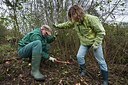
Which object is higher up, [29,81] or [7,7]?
[7,7]

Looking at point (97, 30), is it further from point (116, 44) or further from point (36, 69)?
point (116, 44)

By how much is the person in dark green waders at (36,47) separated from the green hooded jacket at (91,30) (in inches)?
22.2

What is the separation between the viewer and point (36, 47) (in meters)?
4.85

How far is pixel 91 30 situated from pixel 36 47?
39.2 inches

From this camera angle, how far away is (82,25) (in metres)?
5.02

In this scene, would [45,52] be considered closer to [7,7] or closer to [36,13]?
[36,13]

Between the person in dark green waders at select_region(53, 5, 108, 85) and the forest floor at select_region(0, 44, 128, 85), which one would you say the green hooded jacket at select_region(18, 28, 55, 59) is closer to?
→ the forest floor at select_region(0, 44, 128, 85)

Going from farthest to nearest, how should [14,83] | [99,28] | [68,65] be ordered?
[68,65], [14,83], [99,28]

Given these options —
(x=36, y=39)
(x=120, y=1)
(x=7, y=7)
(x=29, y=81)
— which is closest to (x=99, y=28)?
(x=36, y=39)

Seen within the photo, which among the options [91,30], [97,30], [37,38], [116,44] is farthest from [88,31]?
[116,44]

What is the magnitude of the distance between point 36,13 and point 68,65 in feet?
5.31

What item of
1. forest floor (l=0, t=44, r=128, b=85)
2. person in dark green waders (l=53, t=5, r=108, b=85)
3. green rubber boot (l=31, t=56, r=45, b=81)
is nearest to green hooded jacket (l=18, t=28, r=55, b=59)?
green rubber boot (l=31, t=56, r=45, b=81)

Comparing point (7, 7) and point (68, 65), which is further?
point (7, 7)

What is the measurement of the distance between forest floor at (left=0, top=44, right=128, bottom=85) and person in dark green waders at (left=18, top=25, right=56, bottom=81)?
0.22 metres
